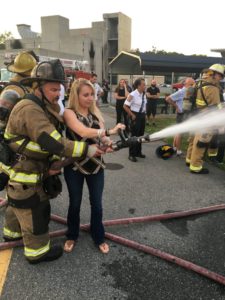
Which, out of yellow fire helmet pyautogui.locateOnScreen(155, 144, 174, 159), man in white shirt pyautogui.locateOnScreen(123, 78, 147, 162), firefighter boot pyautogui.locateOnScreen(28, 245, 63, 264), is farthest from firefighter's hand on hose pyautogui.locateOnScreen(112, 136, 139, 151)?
yellow fire helmet pyautogui.locateOnScreen(155, 144, 174, 159)

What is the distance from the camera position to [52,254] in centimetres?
312

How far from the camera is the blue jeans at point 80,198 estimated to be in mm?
3098

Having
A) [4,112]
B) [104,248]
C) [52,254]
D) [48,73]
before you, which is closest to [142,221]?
[104,248]

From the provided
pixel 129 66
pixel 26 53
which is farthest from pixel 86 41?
pixel 26 53

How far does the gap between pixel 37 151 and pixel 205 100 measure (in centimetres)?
418

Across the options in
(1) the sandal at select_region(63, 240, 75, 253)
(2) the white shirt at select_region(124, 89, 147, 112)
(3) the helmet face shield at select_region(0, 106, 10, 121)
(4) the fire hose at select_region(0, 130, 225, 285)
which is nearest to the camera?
(4) the fire hose at select_region(0, 130, 225, 285)

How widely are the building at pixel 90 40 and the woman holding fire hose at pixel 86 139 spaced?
→ 41291 millimetres

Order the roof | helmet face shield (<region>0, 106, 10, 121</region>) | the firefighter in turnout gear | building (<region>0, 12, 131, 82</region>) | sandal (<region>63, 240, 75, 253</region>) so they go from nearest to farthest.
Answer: helmet face shield (<region>0, 106, 10, 121</region>) < sandal (<region>63, 240, 75, 253</region>) < the firefighter in turnout gear < the roof < building (<region>0, 12, 131, 82</region>)

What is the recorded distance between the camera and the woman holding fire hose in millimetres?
2875

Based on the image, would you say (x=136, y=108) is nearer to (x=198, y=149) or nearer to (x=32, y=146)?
(x=198, y=149)

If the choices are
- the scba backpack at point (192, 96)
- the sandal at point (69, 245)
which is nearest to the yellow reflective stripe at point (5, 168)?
the sandal at point (69, 245)

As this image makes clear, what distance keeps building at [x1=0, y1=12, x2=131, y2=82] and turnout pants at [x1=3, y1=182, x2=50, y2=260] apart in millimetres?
41612

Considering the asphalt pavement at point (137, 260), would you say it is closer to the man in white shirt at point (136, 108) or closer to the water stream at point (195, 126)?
the water stream at point (195, 126)

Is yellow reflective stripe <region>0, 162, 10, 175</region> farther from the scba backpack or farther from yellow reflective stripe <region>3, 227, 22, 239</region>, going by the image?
the scba backpack
